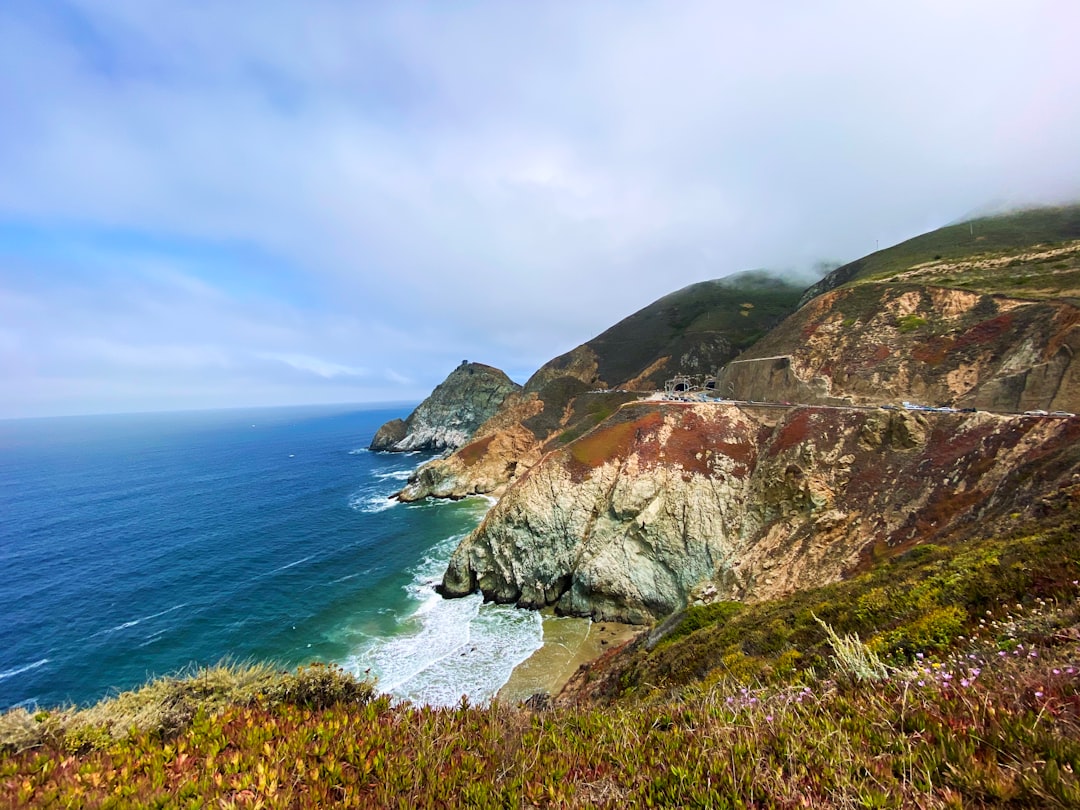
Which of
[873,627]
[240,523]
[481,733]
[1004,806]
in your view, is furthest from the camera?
[240,523]

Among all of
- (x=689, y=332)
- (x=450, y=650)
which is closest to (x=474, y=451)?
(x=450, y=650)

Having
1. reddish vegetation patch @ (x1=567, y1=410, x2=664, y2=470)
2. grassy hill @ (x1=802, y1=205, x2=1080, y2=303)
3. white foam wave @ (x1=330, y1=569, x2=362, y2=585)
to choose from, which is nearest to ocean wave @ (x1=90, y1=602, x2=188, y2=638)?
white foam wave @ (x1=330, y1=569, x2=362, y2=585)

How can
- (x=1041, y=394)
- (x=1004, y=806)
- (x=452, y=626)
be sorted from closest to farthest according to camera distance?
1. (x=1004, y=806)
2. (x=1041, y=394)
3. (x=452, y=626)

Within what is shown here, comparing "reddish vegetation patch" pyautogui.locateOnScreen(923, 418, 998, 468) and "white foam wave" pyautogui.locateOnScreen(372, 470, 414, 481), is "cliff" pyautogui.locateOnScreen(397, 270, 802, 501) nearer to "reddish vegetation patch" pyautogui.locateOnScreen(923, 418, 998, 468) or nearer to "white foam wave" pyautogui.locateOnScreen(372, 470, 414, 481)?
"white foam wave" pyautogui.locateOnScreen(372, 470, 414, 481)

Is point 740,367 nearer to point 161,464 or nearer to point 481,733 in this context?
point 481,733

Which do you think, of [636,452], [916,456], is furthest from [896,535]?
[636,452]

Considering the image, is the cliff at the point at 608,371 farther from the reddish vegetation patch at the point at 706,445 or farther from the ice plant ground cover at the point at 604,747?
the ice plant ground cover at the point at 604,747
